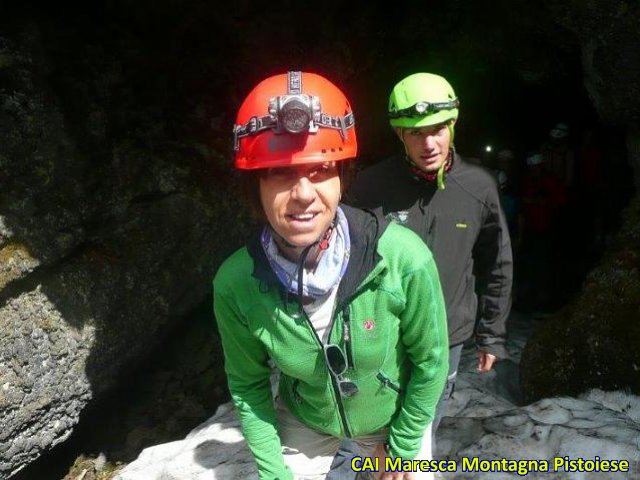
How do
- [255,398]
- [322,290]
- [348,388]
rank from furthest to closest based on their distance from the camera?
[255,398] < [348,388] < [322,290]

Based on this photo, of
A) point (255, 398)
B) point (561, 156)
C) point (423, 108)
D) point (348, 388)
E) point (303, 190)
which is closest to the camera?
point (303, 190)

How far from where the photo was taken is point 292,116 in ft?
6.83

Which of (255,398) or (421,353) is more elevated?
(421,353)

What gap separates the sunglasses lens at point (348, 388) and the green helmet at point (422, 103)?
1.58m

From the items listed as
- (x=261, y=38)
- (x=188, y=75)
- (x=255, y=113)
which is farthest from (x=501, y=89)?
(x=255, y=113)

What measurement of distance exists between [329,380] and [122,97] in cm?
381

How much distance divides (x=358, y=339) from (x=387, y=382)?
12.2 inches

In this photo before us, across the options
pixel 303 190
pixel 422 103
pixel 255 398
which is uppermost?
pixel 422 103

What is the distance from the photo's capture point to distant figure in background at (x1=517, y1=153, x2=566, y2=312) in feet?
24.0

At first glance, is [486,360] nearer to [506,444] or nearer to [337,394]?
[506,444]

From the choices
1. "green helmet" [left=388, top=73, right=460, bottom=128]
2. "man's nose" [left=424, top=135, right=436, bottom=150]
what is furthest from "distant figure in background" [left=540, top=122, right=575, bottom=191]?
"man's nose" [left=424, top=135, right=436, bottom=150]

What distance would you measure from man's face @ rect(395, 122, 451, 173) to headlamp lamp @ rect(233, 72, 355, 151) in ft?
3.38

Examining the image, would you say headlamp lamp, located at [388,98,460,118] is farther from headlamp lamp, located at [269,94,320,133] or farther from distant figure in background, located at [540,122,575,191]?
distant figure in background, located at [540,122,575,191]

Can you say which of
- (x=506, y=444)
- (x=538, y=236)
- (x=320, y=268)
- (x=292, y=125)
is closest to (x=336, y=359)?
(x=320, y=268)
